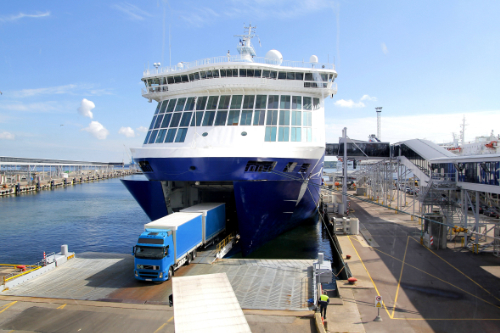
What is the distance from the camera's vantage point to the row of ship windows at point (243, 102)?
18.7 m

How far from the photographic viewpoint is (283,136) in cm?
1748

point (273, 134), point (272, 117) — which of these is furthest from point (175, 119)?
point (273, 134)

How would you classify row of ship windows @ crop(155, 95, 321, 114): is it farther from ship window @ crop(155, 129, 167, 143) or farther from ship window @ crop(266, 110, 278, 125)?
ship window @ crop(155, 129, 167, 143)

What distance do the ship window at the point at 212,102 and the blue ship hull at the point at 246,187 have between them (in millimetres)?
4816

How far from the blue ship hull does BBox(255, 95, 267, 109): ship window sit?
14.5ft

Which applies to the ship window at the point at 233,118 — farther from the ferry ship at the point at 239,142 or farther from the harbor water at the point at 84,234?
the harbor water at the point at 84,234

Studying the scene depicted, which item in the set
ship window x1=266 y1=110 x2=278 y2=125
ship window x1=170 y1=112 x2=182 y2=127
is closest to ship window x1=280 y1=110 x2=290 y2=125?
ship window x1=266 y1=110 x2=278 y2=125

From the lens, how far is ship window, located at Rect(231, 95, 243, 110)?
60.9 feet

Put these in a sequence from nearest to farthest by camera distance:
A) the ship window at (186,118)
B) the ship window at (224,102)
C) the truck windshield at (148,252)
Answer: the truck windshield at (148,252) < the ship window at (186,118) < the ship window at (224,102)

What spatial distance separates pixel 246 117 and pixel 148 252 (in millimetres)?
9332

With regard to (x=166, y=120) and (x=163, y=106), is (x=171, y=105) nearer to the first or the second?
(x=163, y=106)

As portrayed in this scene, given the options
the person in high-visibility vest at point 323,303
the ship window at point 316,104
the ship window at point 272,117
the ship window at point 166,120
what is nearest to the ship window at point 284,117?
the ship window at point 272,117

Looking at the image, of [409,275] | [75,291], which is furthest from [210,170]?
[409,275]

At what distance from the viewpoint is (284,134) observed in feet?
57.7
